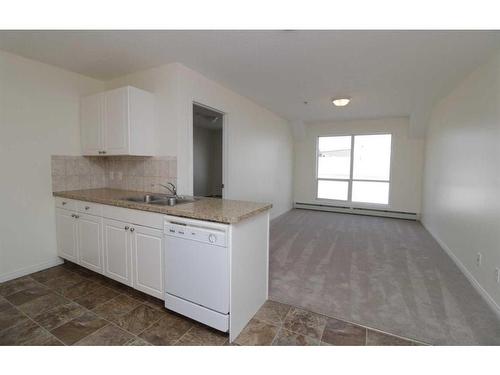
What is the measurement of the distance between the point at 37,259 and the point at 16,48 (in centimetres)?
223

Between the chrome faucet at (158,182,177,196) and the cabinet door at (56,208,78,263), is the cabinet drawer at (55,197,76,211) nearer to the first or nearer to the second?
the cabinet door at (56,208,78,263)

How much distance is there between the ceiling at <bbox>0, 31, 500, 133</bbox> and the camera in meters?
2.10

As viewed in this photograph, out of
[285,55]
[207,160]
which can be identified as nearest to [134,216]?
[285,55]

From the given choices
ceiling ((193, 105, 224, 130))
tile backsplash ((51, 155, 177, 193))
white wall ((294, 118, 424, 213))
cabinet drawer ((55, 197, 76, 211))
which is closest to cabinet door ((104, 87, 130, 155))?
tile backsplash ((51, 155, 177, 193))

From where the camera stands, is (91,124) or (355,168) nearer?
(91,124)

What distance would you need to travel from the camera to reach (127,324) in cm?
181

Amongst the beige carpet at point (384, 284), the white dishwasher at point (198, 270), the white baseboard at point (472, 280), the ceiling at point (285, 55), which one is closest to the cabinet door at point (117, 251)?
the white dishwasher at point (198, 270)

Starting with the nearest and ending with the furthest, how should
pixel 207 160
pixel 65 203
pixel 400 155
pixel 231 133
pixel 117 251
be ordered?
pixel 117 251
pixel 65 203
pixel 231 133
pixel 400 155
pixel 207 160

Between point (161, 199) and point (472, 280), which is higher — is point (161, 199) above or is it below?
above

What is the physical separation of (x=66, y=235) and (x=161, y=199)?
1.27 m

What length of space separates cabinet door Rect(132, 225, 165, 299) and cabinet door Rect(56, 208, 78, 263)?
107 cm

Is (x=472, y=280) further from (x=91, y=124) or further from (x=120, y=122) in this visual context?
(x=91, y=124)
